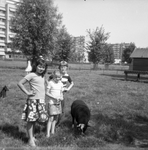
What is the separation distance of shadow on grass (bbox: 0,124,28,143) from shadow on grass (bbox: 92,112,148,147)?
1.95 m

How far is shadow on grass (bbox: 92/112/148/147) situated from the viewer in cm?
482

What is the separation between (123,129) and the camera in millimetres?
5441

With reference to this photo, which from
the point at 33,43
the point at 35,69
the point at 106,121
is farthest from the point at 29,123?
the point at 33,43

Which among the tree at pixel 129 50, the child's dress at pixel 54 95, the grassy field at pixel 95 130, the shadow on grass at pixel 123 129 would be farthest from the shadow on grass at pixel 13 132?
the tree at pixel 129 50

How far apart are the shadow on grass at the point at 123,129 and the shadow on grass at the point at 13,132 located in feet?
6.39

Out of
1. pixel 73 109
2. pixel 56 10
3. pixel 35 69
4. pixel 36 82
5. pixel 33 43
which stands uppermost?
pixel 56 10

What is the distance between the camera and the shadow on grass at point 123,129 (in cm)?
482

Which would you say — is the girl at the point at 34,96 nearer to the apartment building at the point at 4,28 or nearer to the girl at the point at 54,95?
the girl at the point at 54,95

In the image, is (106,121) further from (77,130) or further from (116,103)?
(116,103)

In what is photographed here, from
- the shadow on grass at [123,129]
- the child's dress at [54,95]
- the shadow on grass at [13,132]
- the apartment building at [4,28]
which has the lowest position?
the shadow on grass at [123,129]

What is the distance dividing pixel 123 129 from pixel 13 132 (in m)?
3.20

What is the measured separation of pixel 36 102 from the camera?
13.2 feet

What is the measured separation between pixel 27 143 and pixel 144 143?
2.97 metres

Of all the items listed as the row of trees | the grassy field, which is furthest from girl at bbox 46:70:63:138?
the row of trees
